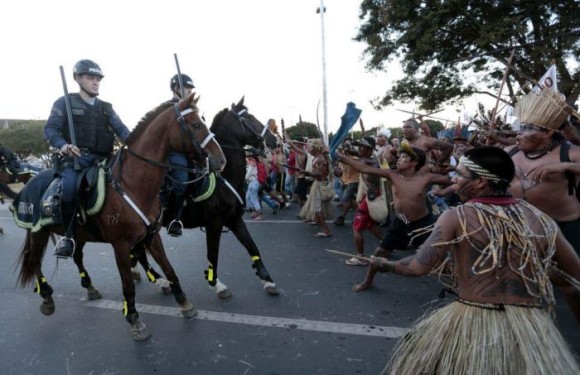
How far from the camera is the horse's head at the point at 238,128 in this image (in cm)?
487

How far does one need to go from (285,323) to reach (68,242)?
2.24 metres

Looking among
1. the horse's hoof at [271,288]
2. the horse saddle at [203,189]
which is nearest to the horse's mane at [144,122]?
the horse saddle at [203,189]

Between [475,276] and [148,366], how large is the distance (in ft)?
8.47

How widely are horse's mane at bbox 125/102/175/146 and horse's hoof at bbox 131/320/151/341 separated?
1763 mm

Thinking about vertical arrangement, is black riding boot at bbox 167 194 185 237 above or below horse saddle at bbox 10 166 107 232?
below

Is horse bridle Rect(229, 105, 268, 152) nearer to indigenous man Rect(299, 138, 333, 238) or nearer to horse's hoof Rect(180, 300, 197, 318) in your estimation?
indigenous man Rect(299, 138, 333, 238)

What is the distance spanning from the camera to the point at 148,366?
301 centimetres

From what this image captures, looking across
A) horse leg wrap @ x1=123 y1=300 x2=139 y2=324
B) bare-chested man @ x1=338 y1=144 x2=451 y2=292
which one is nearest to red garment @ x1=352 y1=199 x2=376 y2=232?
bare-chested man @ x1=338 y1=144 x2=451 y2=292

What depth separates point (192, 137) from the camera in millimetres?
3605

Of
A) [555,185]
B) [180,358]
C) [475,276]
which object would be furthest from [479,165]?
[180,358]

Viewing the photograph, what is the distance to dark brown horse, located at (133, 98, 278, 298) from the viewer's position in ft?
14.4

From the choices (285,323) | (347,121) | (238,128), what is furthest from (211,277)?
(347,121)

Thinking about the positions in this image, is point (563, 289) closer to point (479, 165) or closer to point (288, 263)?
point (479, 165)

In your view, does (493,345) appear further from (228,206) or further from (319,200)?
(319,200)
